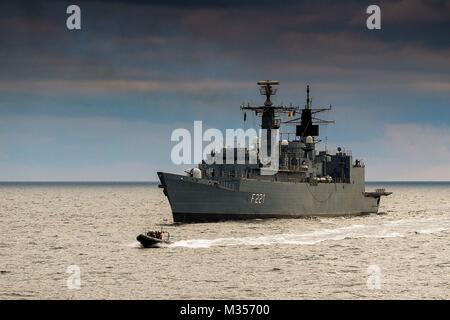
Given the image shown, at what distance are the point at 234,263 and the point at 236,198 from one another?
21625 mm

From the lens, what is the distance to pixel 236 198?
63.7m

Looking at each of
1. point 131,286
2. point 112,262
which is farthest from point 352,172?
point 131,286

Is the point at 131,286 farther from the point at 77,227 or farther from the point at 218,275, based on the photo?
the point at 77,227

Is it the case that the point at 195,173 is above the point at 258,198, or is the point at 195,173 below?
above

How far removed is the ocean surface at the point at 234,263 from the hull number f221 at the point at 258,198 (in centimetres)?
203

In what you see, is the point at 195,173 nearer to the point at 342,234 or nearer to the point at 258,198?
the point at 258,198

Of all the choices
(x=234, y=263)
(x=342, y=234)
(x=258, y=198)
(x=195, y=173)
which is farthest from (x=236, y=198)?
(x=234, y=263)

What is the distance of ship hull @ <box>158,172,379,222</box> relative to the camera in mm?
62031

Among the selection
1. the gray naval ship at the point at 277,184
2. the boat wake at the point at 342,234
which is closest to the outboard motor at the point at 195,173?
the gray naval ship at the point at 277,184

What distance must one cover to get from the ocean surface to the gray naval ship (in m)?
1.82

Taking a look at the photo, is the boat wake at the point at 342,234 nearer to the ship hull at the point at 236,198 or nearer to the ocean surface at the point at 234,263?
the ocean surface at the point at 234,263

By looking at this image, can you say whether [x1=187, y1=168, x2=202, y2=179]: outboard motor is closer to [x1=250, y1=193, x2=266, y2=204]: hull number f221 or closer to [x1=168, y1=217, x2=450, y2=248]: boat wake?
[x1=250, y1=193, x2=266, y2=204]: hull number f221

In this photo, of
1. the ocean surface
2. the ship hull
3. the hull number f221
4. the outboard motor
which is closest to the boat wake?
the ocean surface
